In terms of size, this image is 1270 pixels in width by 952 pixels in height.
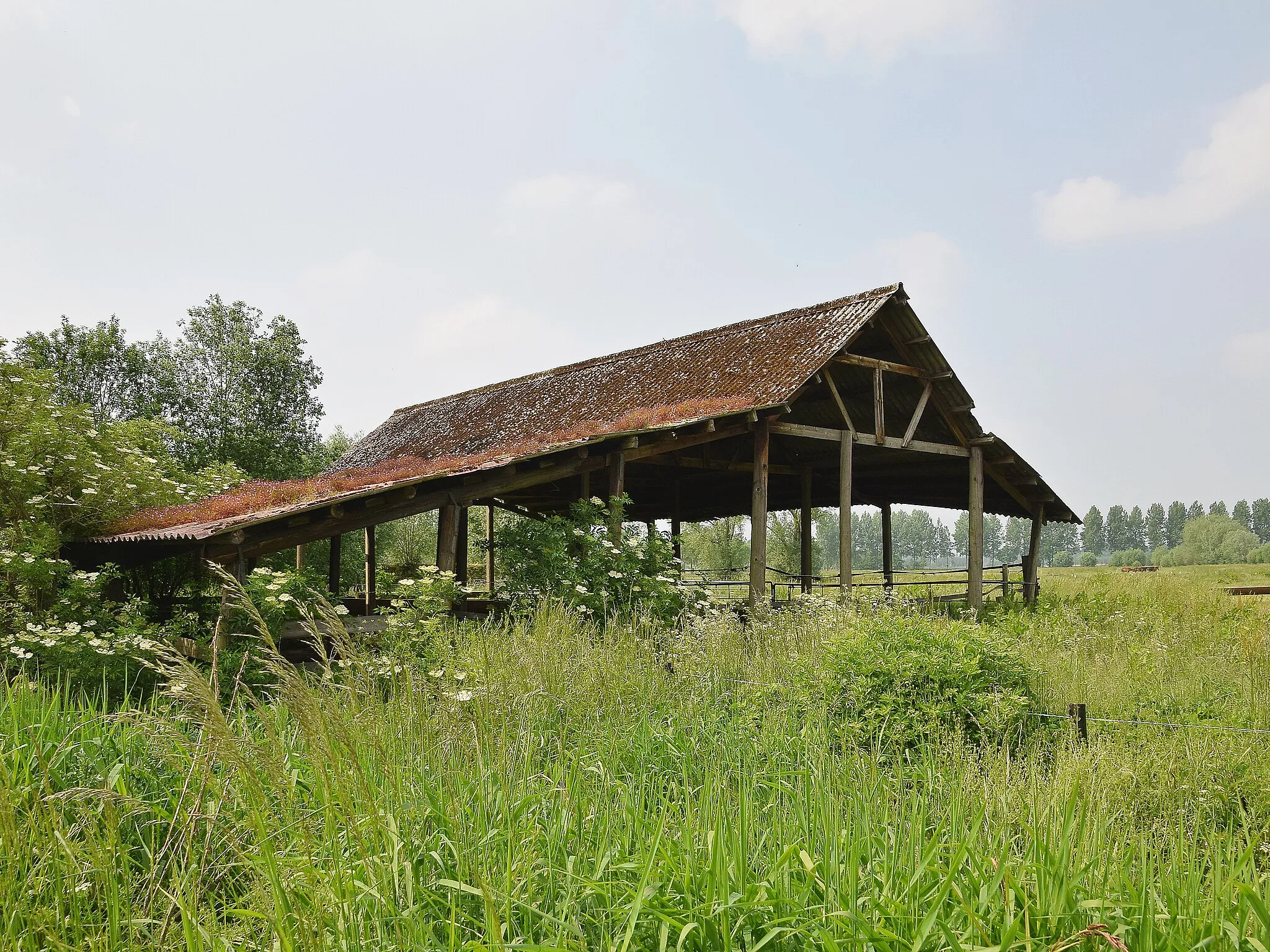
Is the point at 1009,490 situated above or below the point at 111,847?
above

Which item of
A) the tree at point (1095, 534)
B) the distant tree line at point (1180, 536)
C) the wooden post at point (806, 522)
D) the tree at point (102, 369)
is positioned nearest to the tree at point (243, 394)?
the tree at point (102, 369)

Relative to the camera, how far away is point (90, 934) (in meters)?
2.66

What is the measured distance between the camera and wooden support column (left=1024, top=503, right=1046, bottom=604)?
53.6ft

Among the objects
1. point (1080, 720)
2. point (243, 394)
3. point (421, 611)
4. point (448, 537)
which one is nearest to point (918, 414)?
point (448, 537)

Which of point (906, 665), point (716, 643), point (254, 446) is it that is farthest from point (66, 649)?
point (254, 446)

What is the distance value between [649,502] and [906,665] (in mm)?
14605

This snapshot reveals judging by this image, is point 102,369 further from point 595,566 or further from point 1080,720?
point 1080,720

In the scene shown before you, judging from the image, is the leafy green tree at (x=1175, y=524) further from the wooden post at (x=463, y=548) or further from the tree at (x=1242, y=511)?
the wooden post at (x=463, y=548)

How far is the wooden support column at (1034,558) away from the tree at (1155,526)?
473 ft

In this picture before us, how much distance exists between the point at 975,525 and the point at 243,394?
82.2ft

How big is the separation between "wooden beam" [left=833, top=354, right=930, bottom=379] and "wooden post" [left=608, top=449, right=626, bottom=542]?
379 centimetres

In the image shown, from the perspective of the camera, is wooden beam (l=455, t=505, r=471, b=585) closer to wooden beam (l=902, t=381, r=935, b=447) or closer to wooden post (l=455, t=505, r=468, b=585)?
wooden post (l=455, t=505, r=468, b=585)

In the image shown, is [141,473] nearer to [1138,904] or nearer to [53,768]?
[53,768]

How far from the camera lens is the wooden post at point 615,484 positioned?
36.2 feet
